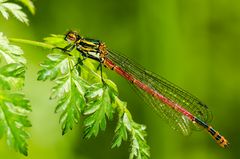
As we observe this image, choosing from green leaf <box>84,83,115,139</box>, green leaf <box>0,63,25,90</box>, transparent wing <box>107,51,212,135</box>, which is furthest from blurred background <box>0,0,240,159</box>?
green leaf <box>0,63,25,90</box>

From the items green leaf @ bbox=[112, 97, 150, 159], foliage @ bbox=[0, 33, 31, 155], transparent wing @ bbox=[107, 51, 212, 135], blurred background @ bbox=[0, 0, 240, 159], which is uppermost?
foliage @ bbox=[0, 33, 31, 155]

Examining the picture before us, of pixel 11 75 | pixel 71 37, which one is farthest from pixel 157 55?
pixel 11 75

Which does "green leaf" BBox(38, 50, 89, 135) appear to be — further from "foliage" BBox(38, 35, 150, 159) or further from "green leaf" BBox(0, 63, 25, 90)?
"green leaf" BBox(0, 63, 25, 90)

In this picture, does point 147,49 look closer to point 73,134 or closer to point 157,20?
point 157,20

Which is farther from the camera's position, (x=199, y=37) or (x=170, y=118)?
(x=199, y=37)

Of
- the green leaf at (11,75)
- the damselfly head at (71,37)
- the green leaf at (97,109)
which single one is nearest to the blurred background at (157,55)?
the damselfly head at (71,37)

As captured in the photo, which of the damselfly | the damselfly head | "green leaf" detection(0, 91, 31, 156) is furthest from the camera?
the damselfly

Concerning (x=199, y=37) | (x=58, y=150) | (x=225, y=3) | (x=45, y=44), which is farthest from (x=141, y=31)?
(x=45, y=44)
